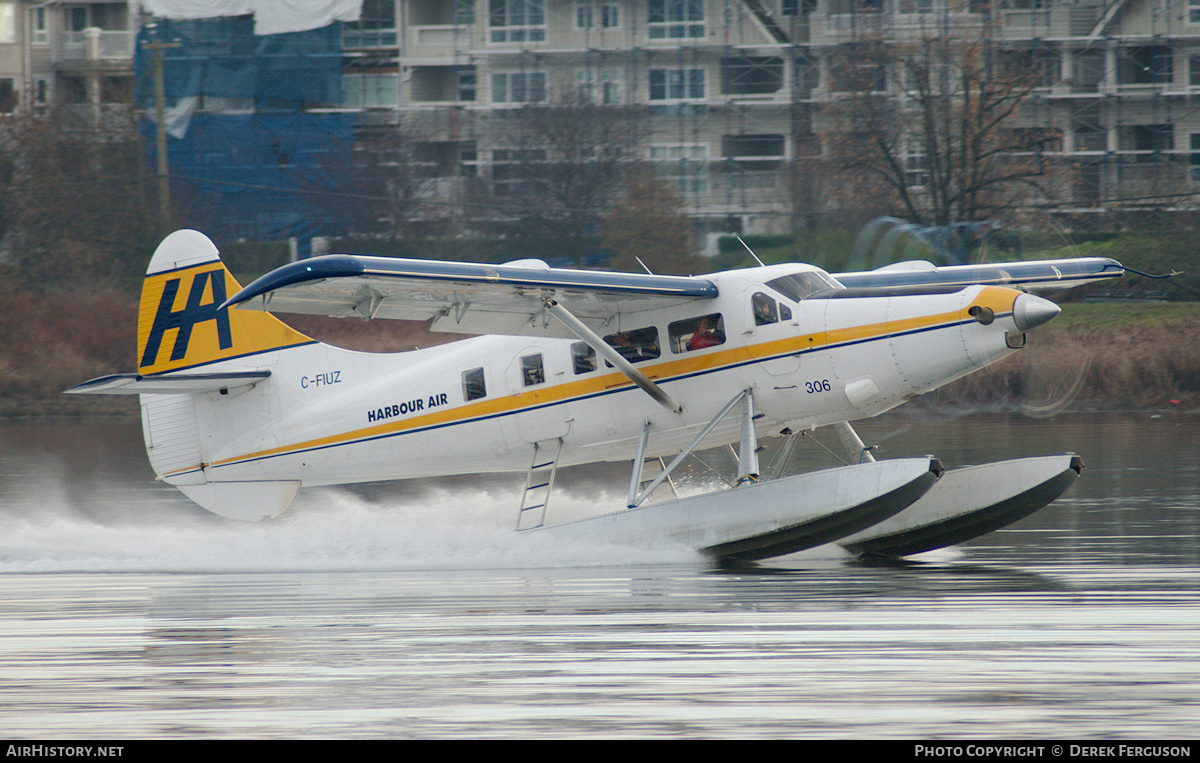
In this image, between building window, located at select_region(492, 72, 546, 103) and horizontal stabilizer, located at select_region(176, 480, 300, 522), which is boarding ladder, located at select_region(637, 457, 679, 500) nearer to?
horizontal stabilizer, located at select_region(176, 480, 300, 522)

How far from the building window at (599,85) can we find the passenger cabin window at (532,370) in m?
27.9

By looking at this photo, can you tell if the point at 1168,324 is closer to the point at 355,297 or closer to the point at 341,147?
the point at 355,297

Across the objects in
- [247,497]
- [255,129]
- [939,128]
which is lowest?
[247,497]

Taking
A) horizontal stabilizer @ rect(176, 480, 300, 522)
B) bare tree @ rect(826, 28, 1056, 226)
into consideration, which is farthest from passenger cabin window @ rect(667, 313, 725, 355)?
bare tree @ rect(826, 28, 1056, 226)

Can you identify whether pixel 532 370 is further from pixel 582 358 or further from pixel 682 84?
pixel 682 84

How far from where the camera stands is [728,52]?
37.4 metres

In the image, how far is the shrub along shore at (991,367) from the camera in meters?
21.3

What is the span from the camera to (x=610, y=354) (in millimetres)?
9500

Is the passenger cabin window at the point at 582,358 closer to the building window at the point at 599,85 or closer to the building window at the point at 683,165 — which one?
the building window at the point at 683,165

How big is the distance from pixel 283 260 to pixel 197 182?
4700mm

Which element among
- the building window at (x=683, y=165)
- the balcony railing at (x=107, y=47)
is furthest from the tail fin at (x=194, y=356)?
the balcony railing at (x=107, y=47)

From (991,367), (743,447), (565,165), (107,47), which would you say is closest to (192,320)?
(743,447)

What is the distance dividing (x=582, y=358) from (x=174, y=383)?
12.1ft

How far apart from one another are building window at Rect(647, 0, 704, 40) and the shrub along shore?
17.4 m
